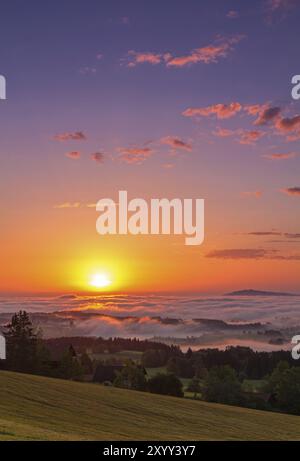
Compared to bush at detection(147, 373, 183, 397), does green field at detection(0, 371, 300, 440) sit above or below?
above

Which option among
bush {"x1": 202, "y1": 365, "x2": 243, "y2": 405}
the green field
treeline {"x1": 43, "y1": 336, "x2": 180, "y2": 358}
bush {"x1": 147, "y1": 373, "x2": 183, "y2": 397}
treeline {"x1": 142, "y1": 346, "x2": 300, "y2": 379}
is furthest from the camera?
treeline {"x1": 43, "y1": 336, "x2": 180, "y2": 358}

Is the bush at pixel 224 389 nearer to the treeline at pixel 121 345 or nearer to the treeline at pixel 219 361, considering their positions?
the treeline at pixel 219 361

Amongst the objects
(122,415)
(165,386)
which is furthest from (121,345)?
(122,415)

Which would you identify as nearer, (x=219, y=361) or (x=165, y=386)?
(x=165, y=386)

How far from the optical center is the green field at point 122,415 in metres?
41.5

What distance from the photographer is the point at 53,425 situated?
3925 cm

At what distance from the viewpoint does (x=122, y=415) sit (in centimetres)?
5291

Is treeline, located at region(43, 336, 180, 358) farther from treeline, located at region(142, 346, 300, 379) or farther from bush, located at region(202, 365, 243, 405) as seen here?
bush, located at region(202, 365, 243, 405)

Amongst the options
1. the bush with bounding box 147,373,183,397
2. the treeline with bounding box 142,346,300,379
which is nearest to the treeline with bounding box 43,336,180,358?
the treeline with bounding box 142,346,300,379

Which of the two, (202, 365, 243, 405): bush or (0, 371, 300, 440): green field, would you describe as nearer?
(0, 371, 300, 440): green field

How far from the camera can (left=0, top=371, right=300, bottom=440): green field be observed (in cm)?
4147

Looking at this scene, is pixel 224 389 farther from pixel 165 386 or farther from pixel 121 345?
pixel 121 345
